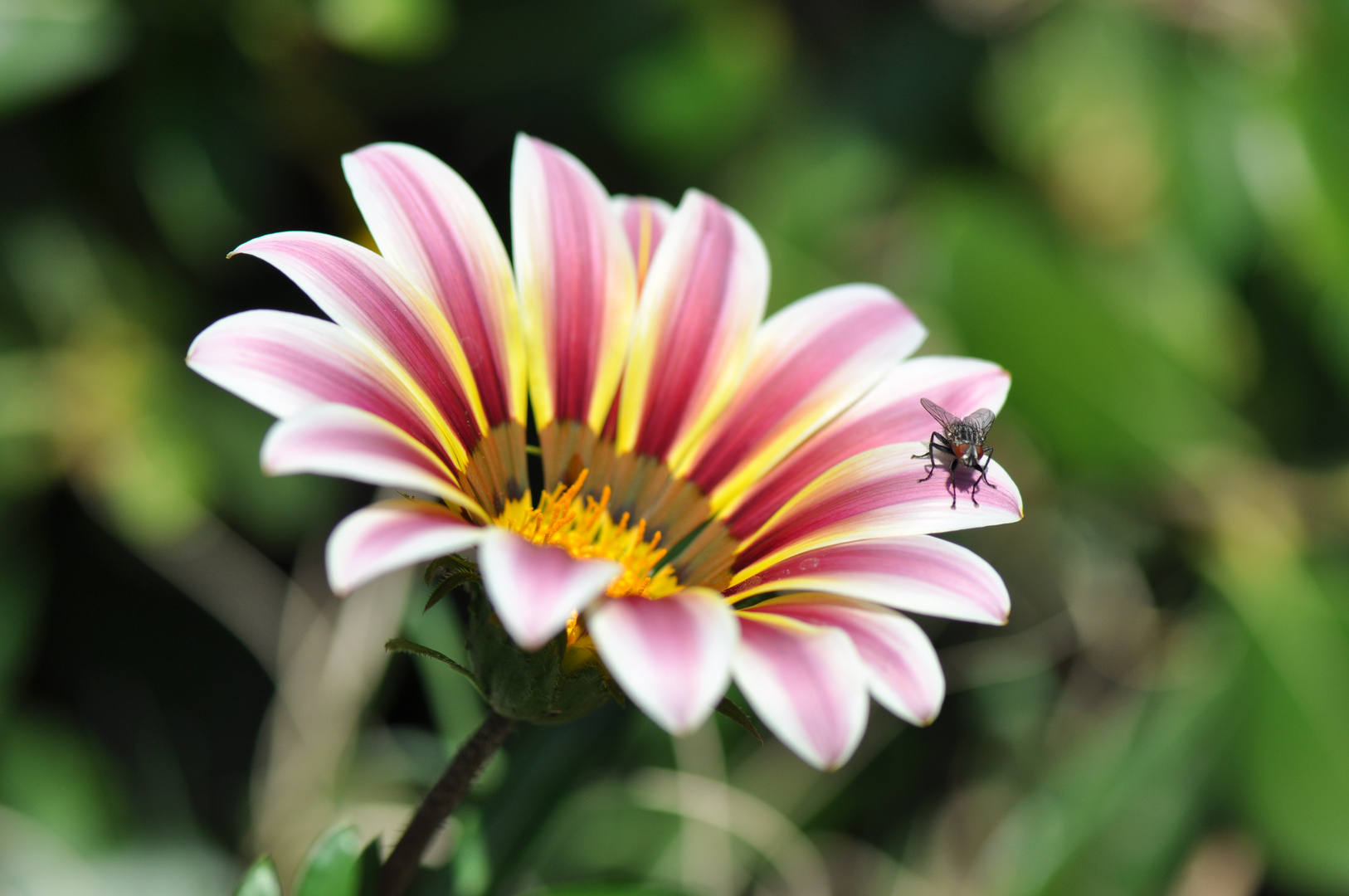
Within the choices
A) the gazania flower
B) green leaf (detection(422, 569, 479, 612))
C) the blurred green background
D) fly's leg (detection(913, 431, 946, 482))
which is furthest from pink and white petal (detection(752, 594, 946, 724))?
the blurred green background

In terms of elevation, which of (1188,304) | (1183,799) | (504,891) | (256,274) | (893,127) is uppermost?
(893,127)

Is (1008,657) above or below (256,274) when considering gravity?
below

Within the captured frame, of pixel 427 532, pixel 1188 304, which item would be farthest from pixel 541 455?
pixel 1188 304

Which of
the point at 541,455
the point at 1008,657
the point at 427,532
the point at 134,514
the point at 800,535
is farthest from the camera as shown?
the point at 1008,657

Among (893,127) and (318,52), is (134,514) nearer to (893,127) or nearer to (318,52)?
(318,52)

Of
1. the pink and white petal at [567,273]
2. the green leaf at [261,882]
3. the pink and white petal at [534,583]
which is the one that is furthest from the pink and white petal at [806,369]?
the green leaf at [261,882]

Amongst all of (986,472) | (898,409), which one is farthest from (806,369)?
(986,472)

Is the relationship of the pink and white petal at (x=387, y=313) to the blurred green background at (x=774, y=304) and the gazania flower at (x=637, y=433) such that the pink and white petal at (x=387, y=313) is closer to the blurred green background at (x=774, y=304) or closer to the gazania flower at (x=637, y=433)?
the gazania flower at (x=637, y=433)

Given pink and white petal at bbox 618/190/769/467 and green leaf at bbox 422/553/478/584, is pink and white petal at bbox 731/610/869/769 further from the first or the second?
pink and white petal at bbox 618/190/769/467
